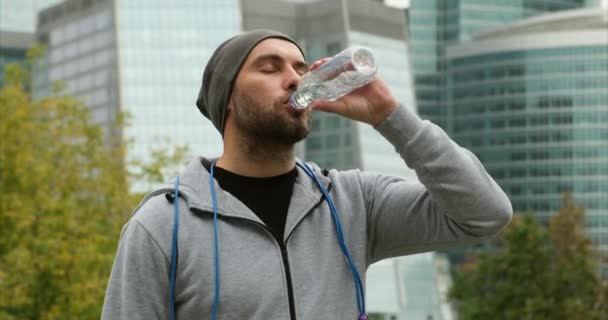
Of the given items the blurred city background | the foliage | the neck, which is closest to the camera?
the neck

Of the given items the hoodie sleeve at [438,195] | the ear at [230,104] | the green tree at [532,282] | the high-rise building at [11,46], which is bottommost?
the green tree at [532,282]

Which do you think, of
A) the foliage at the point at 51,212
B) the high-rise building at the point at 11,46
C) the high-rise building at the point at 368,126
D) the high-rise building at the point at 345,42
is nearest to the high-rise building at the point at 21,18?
the high-rise building at the point at 11,46

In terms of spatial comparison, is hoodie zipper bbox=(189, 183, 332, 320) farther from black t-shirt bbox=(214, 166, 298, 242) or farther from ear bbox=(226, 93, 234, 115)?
ear bbox=(226, 93, 234, 115)

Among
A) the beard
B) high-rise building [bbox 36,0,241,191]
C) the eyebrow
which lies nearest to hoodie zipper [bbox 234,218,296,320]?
the beard

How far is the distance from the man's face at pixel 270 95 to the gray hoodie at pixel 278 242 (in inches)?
8.1

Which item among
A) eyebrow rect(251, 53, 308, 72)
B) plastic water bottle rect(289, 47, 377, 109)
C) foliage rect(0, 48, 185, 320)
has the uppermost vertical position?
eyebrow rect(251, 53, 308, 72)

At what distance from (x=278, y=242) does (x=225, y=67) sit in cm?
57

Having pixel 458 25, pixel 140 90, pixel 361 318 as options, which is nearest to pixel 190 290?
pixel 361 318

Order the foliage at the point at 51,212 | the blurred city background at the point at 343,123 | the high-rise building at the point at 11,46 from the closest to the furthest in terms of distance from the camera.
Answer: the foliage at the point at 51,212 < the blurred city background at the point at 343,123 < the high-rise building at the point at 11,46

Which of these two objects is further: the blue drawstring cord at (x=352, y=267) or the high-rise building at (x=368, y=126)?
the high-rise building at (x=368, y=126)

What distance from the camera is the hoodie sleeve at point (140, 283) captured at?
10.5 feet

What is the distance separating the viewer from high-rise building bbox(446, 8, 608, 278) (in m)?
109

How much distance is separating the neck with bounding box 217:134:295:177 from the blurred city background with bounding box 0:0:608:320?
49.8 feet

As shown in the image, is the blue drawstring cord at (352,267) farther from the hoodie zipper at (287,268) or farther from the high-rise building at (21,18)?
the high-rise building at (21,18)
